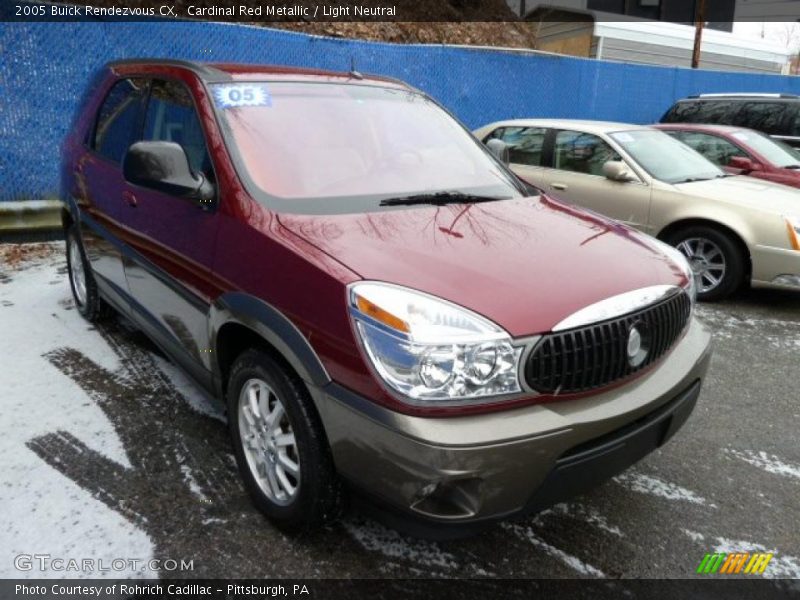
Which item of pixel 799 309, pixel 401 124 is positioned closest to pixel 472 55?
pixel 799 309

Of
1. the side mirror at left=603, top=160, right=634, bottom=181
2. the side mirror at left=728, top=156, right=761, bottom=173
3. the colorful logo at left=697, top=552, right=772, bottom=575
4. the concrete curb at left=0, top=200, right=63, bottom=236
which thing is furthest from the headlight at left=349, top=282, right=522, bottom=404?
the side mirror at left=728, top=156, right=761, bottom=173

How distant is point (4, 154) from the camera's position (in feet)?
21.3

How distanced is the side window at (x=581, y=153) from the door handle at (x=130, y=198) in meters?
4.56

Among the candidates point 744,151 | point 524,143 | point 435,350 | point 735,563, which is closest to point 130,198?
point 435,350

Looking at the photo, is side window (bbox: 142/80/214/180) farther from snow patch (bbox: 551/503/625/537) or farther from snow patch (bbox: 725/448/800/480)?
snow patch (bbox: 725/448/800/480)

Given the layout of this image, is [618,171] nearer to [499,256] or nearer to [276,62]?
[499,256]

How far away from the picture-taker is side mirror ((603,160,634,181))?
596cm

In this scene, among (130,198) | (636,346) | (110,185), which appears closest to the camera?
(636,346)

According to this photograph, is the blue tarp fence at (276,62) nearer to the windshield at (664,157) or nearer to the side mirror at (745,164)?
the windshield at (664,157)

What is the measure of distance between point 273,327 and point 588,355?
1.09 metres

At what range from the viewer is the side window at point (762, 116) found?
9.50 meters

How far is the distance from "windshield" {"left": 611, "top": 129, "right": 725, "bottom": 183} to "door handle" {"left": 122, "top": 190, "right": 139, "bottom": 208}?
470cm

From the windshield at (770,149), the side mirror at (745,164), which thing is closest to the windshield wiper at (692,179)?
the side mirror at (745,164)

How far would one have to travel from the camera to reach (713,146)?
7.62 meters
